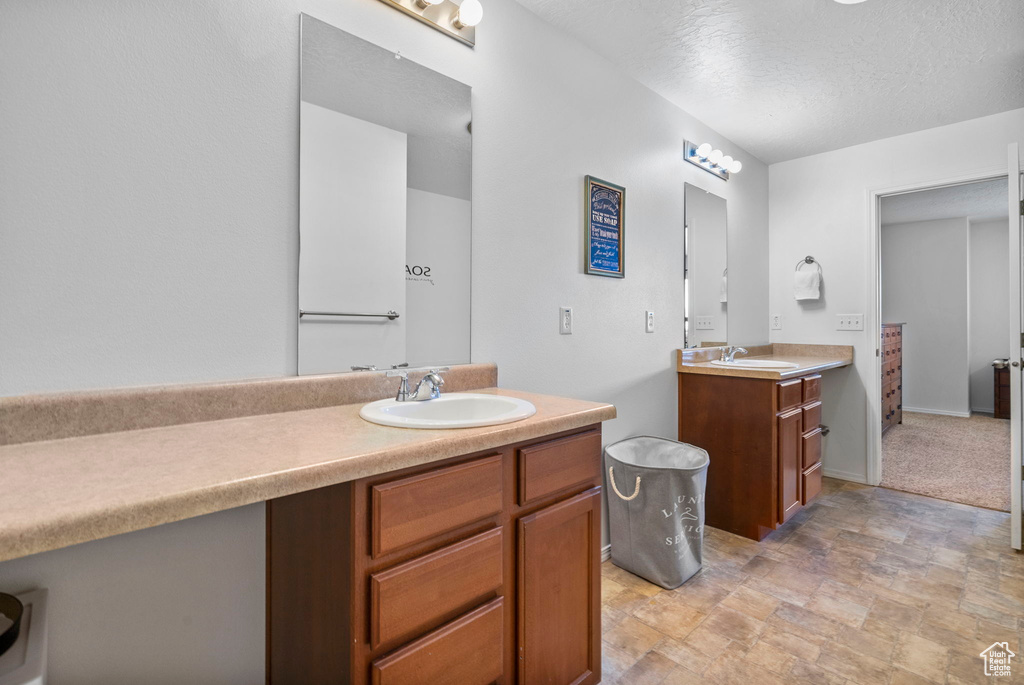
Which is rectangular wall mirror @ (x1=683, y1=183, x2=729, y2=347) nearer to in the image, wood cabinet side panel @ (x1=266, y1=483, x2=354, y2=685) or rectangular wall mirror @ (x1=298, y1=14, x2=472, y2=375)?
rectangular wall mirror @ (x1=298, y1=14, x2=472, y2=375)

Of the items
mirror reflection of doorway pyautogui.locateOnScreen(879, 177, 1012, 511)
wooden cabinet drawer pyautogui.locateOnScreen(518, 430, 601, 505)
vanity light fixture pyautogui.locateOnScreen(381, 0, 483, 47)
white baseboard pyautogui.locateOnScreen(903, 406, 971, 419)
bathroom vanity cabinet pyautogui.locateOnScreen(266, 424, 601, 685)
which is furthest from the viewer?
white baseboard pyautogui.locateOnScreen(903, 406, 971, 419)

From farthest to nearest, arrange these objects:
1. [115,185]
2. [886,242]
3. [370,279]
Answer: [886,242] → [370,279] → [115,185]

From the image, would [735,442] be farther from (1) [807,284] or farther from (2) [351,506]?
(2) [351,506]

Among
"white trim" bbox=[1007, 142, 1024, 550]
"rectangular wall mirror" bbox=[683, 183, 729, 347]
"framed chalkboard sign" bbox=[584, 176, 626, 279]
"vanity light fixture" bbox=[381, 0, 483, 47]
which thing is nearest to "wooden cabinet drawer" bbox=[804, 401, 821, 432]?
"rectangular wall mirror" bbox=[683, 183, 729, 347]

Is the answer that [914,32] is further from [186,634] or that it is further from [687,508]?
[186,634]

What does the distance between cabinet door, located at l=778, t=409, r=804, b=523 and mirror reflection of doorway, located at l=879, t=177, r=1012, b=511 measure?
2630mm

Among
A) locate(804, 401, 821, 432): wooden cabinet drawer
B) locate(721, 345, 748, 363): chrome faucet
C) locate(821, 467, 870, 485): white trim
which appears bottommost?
locate(821, 467, 870, 485): white trim

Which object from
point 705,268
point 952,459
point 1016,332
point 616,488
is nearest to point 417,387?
point 616,488

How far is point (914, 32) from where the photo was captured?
6.65 ft

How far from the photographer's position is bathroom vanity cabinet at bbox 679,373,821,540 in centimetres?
238

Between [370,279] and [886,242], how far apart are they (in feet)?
21.6

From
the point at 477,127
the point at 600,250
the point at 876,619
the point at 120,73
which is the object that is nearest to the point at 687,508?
the point at 876,619

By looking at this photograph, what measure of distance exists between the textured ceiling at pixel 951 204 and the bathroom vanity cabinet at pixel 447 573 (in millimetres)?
4253

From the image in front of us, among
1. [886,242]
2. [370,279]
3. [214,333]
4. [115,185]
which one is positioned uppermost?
[886,242]
